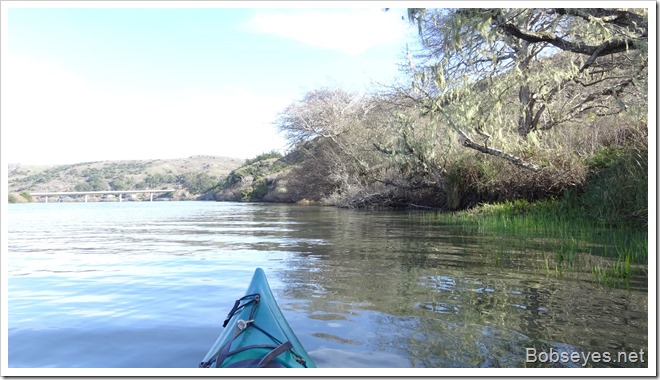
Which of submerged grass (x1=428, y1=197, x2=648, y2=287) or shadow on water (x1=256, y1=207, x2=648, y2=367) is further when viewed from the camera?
submerged grass (x1=428, y1=197, x2=648, y2=287)

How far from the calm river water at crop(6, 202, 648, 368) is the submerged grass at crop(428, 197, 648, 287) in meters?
0.35

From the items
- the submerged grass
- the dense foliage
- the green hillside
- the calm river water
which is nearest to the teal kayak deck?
the calm river water

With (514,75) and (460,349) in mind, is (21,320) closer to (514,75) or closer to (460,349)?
(460,349)

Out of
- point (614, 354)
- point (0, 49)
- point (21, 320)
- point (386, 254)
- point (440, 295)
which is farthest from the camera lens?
point (386, 254)

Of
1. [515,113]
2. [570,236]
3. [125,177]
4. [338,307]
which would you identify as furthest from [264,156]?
[338,307]

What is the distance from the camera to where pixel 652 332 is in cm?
293

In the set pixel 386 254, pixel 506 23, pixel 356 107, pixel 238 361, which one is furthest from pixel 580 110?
pixel 356 107

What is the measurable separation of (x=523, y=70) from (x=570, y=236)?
700 centimetres

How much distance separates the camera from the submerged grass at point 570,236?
5.20m

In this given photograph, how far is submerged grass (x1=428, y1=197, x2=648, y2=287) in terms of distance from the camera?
5.20 metres

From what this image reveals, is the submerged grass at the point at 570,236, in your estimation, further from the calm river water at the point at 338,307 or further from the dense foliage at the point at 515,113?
the dense foliage at the point at 515,113

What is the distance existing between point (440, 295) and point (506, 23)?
5229 millimetres

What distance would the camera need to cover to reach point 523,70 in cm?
1345

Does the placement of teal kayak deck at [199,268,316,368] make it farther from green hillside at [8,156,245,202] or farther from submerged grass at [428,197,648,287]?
green hillside at [8,156,245,202]
